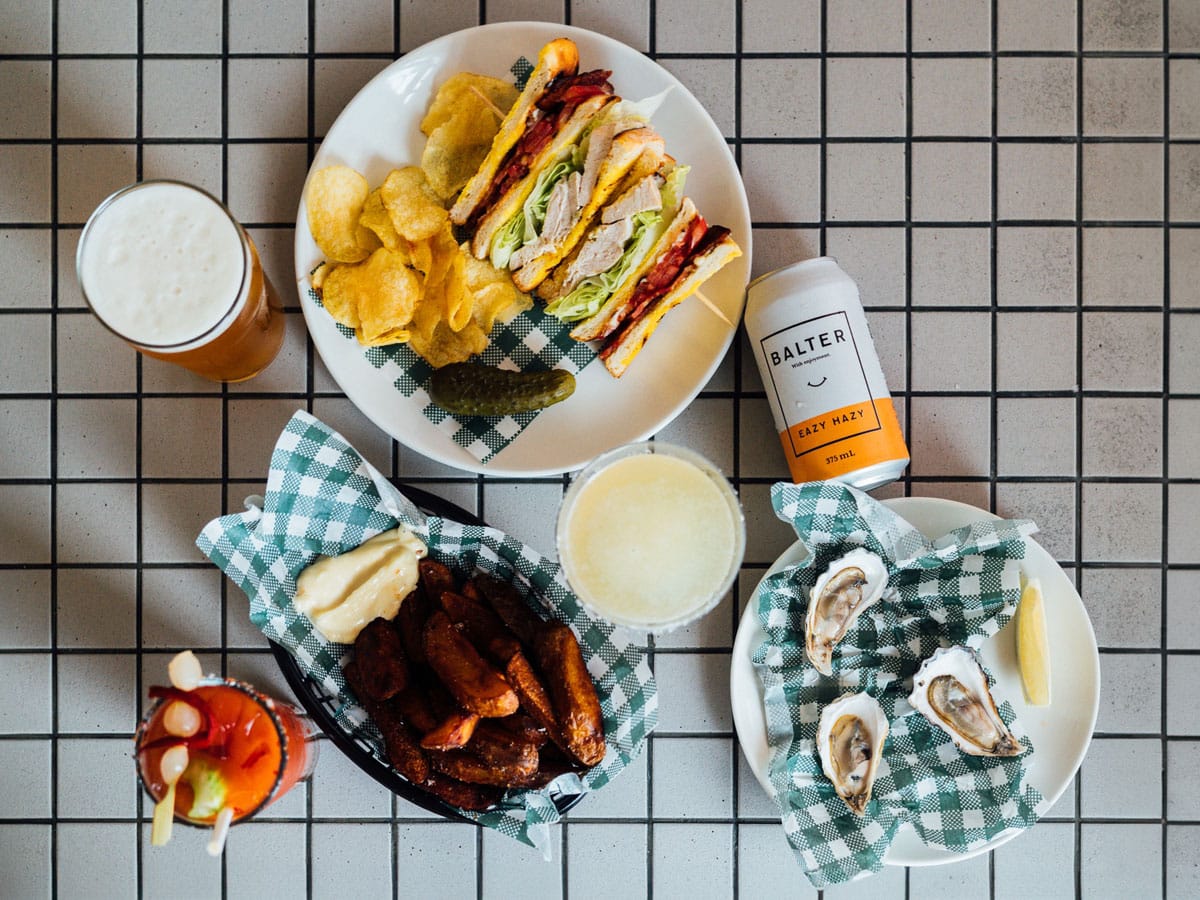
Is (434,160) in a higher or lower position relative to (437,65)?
lower

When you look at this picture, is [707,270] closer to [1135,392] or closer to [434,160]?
[434,160]

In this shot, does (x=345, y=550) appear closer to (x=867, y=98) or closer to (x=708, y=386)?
(x=708, y=386)

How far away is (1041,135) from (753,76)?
43 centimetres

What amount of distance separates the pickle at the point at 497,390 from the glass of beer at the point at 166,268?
272 millimetres

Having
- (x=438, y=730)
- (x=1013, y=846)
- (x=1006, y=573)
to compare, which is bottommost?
(x=1013, y=846)

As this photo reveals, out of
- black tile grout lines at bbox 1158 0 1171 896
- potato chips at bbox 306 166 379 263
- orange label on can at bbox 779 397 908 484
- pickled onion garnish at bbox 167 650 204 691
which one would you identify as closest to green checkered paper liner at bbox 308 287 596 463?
potato chips at bbox 306 166 379 263

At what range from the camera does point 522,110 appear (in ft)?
3.91

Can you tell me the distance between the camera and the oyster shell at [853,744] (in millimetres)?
1232

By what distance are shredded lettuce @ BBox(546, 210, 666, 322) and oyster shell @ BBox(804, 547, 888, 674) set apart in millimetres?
469

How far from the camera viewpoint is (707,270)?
3.90 ft

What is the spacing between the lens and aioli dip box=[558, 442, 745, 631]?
43.5 inches

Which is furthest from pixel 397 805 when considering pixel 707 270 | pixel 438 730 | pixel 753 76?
pixel 753 76

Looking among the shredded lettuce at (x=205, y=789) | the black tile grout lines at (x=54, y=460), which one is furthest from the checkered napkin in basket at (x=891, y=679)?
the black tile grout lines at (x=54, y=460)

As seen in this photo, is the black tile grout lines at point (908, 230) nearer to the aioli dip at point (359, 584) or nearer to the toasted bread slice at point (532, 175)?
the toasted bread slice at point (532, 175)
